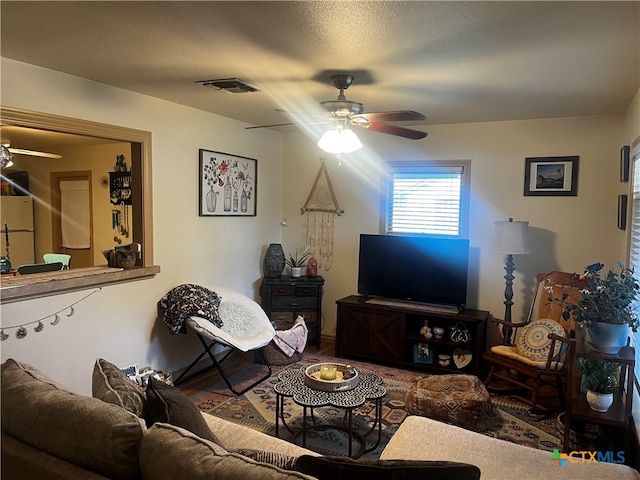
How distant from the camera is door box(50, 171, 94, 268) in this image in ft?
20.0

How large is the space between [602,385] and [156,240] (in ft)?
11.1

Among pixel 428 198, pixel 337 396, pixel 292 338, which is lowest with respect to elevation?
pixel 292 338

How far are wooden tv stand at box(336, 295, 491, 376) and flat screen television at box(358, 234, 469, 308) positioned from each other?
0.50 ft

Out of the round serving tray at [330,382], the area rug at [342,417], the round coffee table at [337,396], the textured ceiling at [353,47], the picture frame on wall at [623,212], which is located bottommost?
the area rug at [342,417]

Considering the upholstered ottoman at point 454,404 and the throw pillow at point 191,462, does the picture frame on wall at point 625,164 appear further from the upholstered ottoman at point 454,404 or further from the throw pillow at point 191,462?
the throw pillow at point 191,462

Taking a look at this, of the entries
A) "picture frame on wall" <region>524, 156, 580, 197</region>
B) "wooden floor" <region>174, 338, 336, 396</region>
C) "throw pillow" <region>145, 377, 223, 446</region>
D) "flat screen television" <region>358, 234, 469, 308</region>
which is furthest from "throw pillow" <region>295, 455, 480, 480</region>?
"picture frame on wall" <region>524, 156, 580, 197</region>

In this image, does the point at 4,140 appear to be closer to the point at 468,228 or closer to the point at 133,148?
the point at 133,148

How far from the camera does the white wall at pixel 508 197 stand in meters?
4.12

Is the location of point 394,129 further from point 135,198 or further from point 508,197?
point 135,198

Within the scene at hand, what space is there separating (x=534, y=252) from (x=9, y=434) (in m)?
4.26

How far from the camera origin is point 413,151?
16.0 ft

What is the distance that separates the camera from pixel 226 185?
4660 mm

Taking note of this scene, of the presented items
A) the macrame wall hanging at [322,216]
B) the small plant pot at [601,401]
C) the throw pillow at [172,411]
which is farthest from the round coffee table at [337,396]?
the macrame wall hanging at [322,216]

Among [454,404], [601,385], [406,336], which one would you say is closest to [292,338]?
[406,336]
